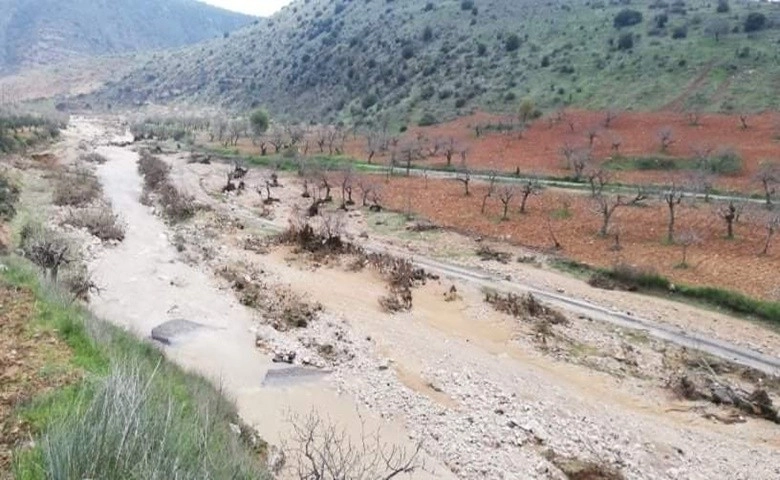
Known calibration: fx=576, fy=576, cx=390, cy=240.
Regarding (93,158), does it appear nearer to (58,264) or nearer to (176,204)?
(176,204)

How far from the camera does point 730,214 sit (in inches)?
1176

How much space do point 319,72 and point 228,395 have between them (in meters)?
89.2

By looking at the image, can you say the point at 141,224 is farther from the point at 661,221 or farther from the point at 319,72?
the point at 319,72

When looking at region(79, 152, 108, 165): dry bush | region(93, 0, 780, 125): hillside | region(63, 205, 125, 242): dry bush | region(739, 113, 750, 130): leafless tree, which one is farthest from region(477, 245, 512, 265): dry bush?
region(79, 152, 108, 165): dry bush

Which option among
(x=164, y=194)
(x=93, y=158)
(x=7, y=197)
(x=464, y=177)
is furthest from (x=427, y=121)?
(x=7, y=197)

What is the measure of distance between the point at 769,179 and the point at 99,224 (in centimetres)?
3922

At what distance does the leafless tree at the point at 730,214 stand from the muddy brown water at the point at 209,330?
2375cm

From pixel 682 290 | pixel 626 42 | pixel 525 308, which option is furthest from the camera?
pixel 626 42

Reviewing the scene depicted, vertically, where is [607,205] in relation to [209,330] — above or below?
above

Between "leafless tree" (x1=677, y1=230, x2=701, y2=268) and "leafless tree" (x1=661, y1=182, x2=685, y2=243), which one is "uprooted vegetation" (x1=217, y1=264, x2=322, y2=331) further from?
"leafless tree" (x1=661, y1=182, x2=685, y2=243)

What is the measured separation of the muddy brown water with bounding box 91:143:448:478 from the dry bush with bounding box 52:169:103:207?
5.31 metres

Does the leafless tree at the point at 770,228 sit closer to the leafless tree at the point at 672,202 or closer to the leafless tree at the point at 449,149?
the leafless tree at the point at 672,202

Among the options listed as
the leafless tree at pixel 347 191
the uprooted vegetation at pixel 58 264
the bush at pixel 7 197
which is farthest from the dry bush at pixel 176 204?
the uprooted vegetation at pixel 58 264

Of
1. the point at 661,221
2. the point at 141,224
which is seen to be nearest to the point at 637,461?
the point at 661,221
